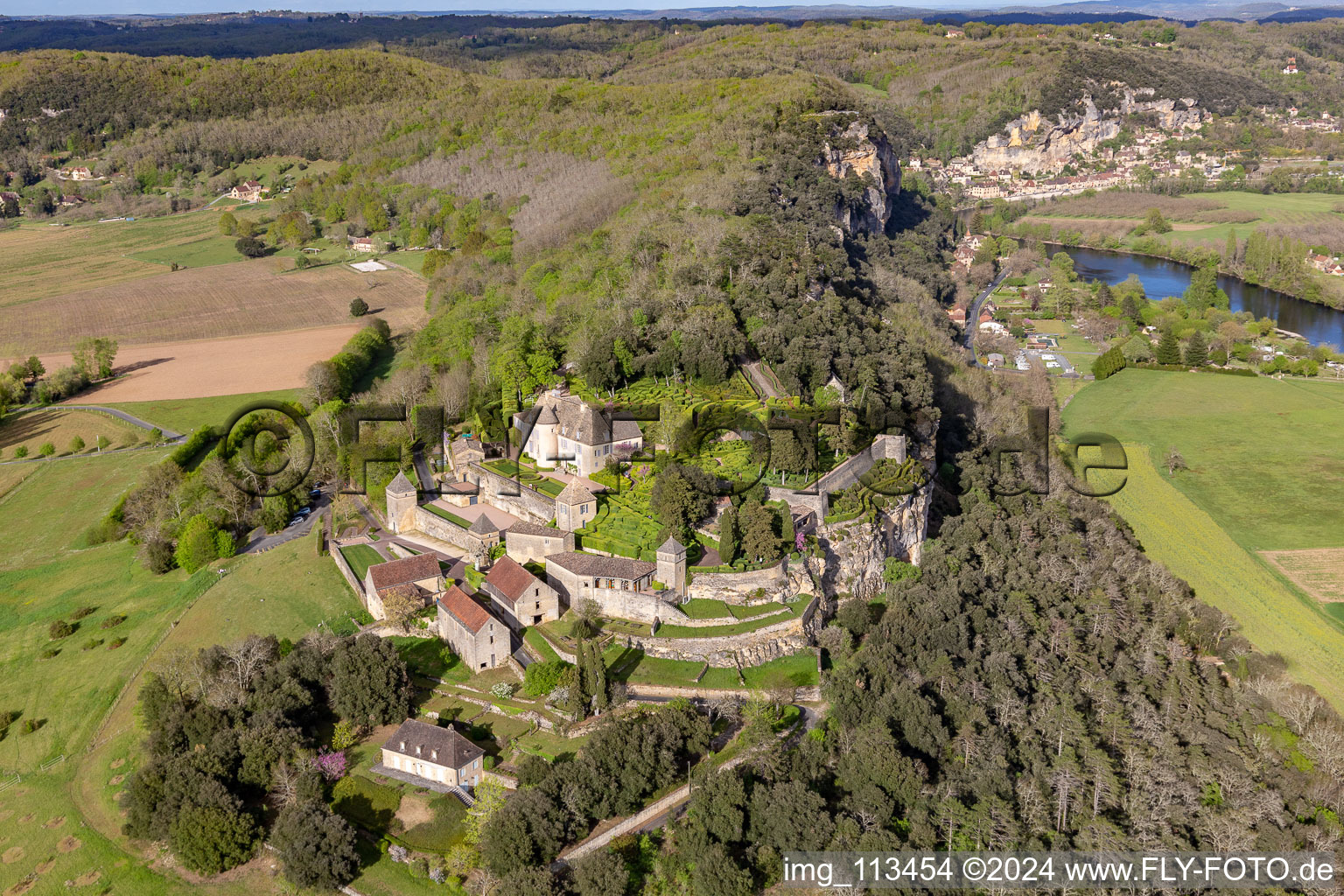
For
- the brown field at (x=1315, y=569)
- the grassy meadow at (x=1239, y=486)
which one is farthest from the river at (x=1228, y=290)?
the brown field at (x=1315, y=569)

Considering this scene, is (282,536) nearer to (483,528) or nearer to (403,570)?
(403,570)

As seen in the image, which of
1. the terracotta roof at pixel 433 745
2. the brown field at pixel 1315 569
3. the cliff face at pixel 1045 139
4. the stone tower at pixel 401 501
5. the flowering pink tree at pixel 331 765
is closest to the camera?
the terracotta roof at pixel 433 745

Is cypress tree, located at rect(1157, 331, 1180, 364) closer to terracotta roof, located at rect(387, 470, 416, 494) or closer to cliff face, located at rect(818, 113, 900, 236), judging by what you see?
cliff face, located at rect(818, 113, 900, 236)

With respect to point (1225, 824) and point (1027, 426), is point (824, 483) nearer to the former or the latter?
point (1225, 824)

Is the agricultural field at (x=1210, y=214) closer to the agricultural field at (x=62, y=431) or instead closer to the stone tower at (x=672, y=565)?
the stone tower at (x=672, y=565)

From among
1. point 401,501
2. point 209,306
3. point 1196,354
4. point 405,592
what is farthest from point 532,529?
point 1196,354

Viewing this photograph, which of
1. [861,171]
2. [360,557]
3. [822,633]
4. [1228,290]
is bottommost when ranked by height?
[1228,290]
